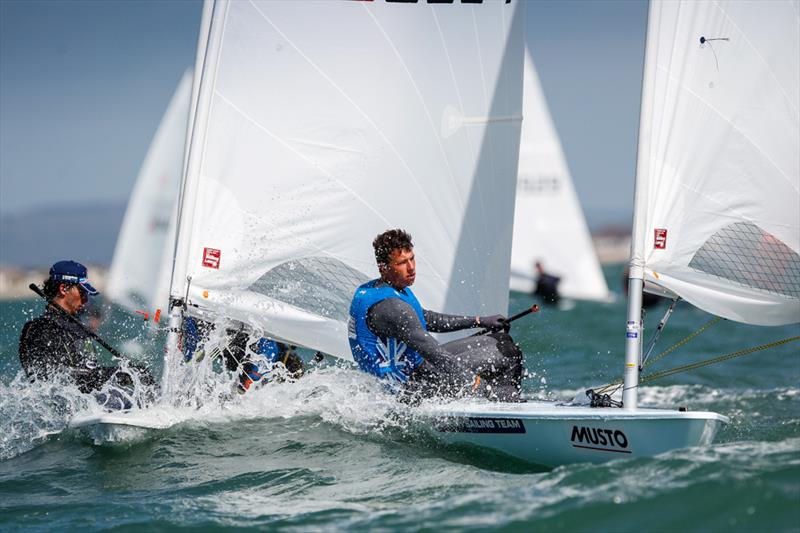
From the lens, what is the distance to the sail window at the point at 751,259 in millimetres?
4617

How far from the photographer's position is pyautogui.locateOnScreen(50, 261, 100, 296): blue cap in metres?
5.09

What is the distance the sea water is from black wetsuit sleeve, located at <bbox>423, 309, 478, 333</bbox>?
0.49m

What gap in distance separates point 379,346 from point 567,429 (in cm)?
101

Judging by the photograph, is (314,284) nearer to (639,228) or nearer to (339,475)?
(339,475)

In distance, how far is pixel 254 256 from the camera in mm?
5305

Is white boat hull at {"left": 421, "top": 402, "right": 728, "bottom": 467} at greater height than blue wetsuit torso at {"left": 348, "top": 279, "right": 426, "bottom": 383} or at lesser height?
lesser

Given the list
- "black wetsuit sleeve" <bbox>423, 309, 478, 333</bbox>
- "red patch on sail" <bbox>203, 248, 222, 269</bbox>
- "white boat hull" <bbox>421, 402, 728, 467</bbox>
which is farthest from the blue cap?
"white boat hull" <bbox>421, 402, 728, 467</bbox>

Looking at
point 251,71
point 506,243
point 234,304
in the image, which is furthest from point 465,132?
point 234,304

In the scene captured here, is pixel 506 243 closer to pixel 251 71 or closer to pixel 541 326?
pixel 251 71

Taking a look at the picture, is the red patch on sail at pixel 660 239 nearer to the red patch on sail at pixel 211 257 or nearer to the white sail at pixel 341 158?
the white sail at pixel 341 158

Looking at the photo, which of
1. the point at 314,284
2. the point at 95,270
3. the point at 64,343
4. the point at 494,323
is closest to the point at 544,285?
the point at 314,284

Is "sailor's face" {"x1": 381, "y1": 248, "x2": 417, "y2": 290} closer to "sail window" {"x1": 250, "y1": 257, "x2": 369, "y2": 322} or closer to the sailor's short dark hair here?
the sailor's short dark hair

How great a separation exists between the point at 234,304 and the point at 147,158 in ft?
25.3

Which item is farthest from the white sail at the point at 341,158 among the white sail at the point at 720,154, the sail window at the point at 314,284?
the white sail at the point at 720,154
